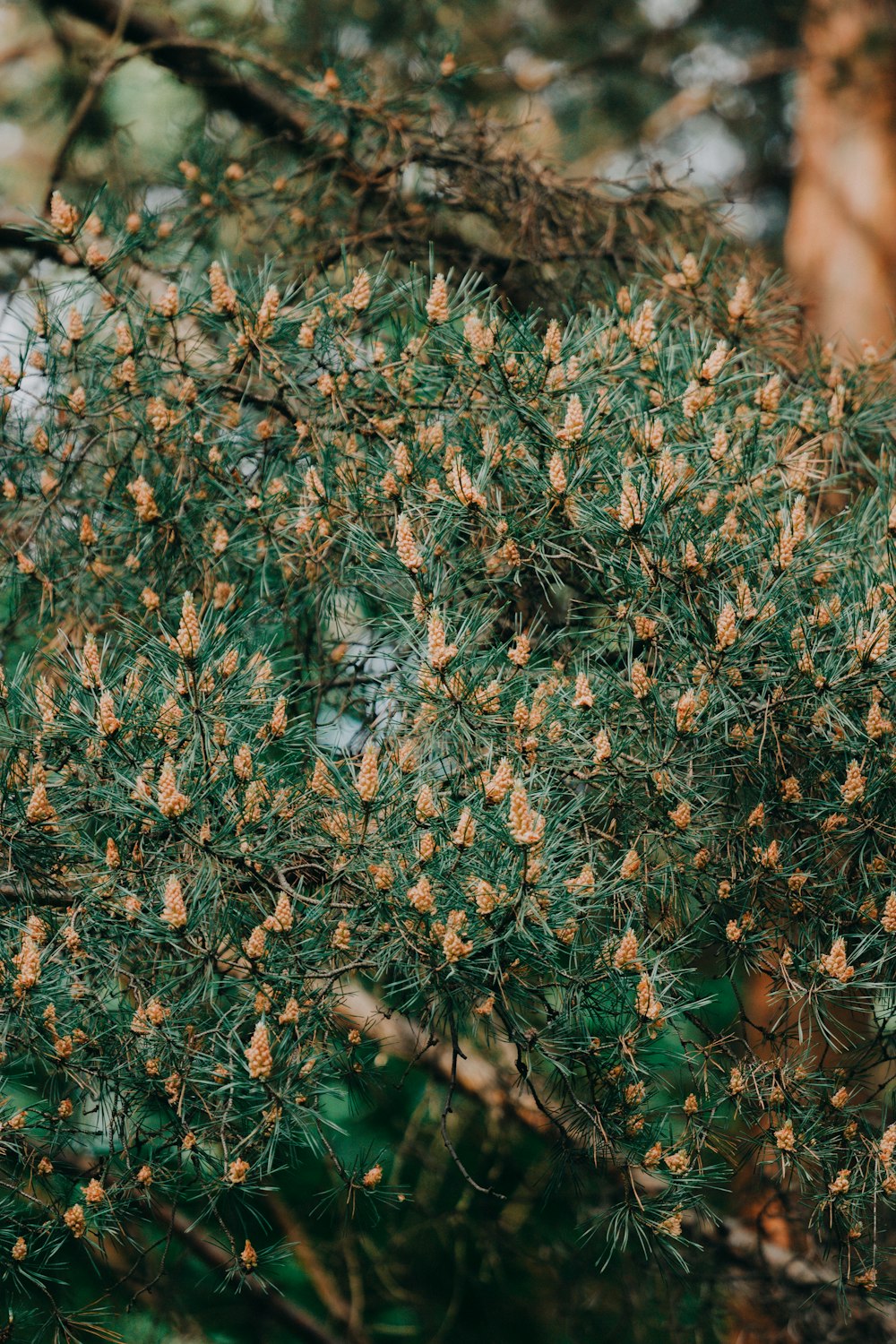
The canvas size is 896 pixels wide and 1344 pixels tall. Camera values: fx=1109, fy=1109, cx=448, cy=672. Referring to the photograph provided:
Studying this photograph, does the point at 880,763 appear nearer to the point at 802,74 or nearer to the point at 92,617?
the point at 92,617

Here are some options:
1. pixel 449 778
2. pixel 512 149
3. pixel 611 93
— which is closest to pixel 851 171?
pixel 611 93

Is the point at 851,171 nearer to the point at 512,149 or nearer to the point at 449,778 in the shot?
the point at 512,149

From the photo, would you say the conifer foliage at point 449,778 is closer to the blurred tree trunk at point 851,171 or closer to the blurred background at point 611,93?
the blurred background at point 611,93

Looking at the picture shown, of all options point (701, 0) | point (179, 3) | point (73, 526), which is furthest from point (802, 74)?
point (73, 526)

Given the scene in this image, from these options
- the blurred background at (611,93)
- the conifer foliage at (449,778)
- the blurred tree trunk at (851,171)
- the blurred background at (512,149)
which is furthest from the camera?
the blurred tree trunk at (851,171)

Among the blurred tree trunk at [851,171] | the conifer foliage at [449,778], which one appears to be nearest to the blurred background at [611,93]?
the blurred tree trunk at [851,171]

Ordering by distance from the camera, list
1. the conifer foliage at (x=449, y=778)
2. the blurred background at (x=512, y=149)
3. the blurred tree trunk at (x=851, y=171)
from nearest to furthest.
A: the conifer foliage at (x=449, y=778) → the blurred background at (x=512, y=149) → the blurred tree trunk at (x=851, y=171)

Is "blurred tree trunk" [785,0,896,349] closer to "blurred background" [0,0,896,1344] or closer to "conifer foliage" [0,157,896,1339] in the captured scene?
"blurred background" [0,0,896,1344]

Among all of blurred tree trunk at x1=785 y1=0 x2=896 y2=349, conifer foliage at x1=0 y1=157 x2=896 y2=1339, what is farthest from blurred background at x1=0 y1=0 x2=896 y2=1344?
conifer foliage at x1=0 y1=157 x2=896 y2=1339
